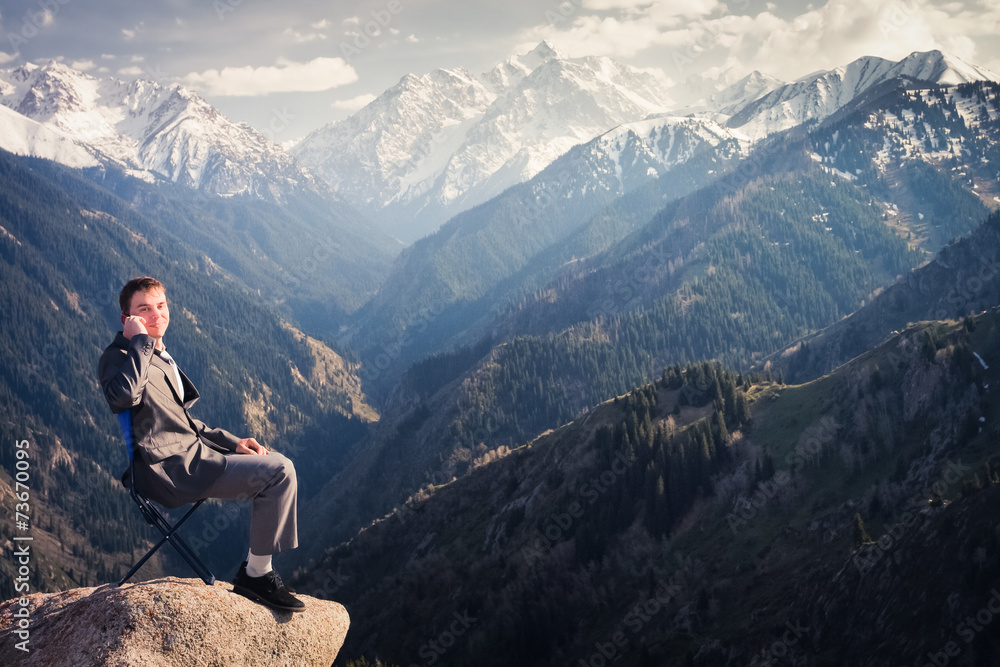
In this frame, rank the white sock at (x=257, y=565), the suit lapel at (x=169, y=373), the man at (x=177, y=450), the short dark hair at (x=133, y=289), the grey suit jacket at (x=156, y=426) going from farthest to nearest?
the white sock at (x=257, y=565) < the short dark hair at (x=133, y=289) < the suit lapel at (x=169, y=373) < the man at (x=177, y=450) < the grey suit jacket at (x=156, y=426)

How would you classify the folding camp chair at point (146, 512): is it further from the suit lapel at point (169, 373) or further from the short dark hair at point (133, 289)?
the short dark hair at point (133, 289)

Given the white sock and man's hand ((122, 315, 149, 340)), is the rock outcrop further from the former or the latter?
man's hand ((122, 315, 149, 340))

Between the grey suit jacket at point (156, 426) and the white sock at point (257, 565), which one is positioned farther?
the white sock at point (257, 565)

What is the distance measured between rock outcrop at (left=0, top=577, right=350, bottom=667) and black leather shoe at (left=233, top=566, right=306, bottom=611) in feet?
1.63

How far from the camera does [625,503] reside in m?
115

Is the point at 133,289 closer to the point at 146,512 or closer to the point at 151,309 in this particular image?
the point at 151,309

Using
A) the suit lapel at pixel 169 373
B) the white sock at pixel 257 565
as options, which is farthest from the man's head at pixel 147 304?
the white sock at pixel 257 565

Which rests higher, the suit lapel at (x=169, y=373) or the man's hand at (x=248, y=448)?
the suit lapel at (x=169, y=373)

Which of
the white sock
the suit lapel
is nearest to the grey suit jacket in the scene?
the suit lapel

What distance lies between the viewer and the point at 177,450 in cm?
1345

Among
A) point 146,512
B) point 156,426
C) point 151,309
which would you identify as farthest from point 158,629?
point 151,309

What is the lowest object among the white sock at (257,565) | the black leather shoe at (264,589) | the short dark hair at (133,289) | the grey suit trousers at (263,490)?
the black leather shoe at (264,589)

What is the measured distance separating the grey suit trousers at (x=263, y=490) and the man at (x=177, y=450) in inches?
0.8

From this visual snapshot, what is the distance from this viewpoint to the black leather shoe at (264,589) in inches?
595
